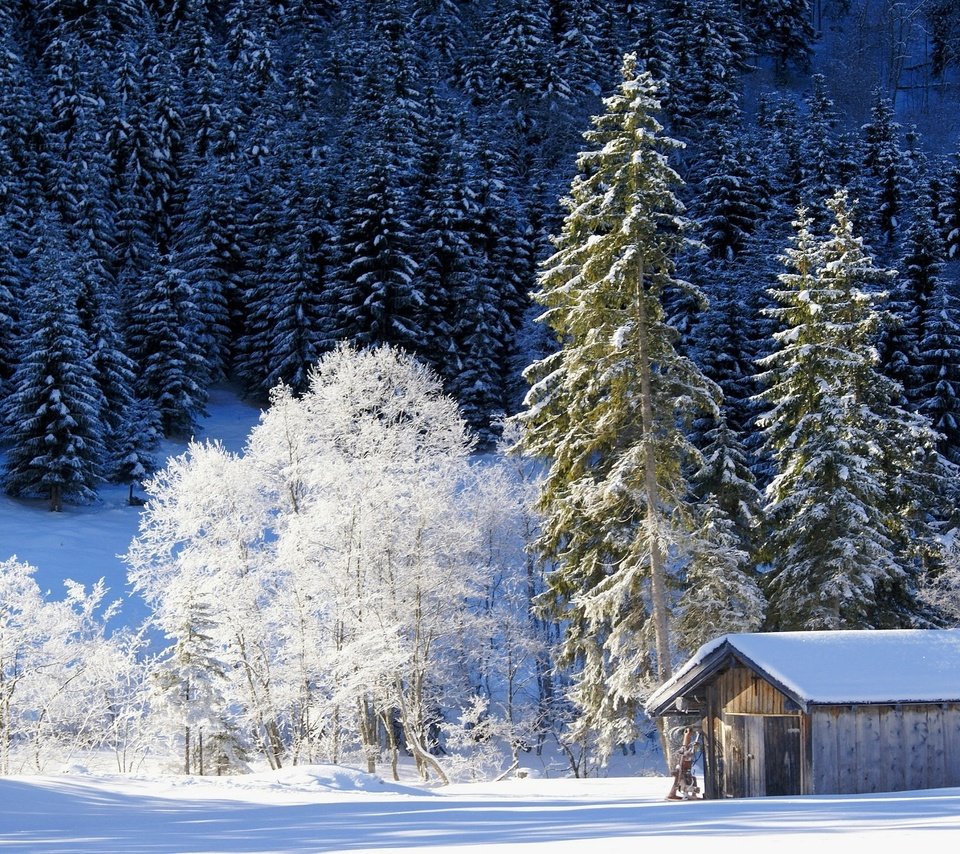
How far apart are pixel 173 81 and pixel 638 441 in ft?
202

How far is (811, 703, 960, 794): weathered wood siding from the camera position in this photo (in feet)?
54.6

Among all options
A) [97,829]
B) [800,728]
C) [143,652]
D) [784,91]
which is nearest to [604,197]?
[800,728]

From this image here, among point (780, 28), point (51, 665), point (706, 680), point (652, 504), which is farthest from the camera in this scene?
point (780, 28)

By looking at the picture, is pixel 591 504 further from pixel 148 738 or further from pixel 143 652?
pixel 143 652

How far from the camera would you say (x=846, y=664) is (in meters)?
17.4

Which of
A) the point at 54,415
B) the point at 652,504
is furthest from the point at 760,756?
the point at 54,415

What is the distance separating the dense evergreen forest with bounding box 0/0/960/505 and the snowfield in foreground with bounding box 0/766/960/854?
31.2 metres

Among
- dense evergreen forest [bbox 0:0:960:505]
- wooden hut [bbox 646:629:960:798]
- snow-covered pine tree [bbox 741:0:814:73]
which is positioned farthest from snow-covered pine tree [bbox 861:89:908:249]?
wooden hut [bbox 646:629:960:798]

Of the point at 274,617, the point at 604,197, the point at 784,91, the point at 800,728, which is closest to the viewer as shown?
the point at 800,728

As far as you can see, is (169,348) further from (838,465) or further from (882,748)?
(882,748)

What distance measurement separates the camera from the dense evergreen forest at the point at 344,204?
47500mm

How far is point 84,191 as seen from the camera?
61.7m

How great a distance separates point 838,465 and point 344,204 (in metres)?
43.7

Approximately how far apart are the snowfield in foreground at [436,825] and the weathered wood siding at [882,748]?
17.9ft
